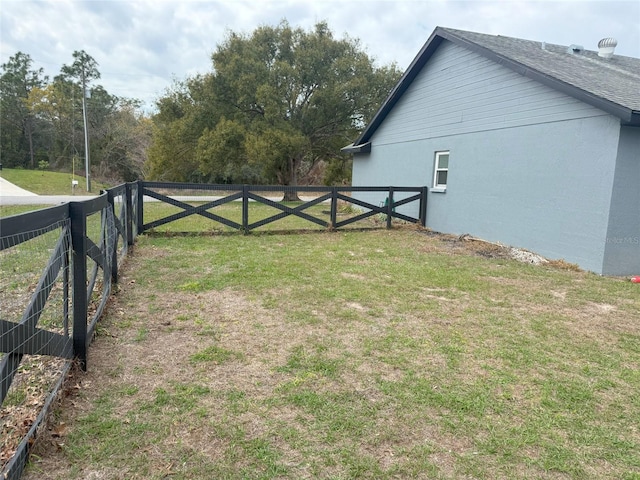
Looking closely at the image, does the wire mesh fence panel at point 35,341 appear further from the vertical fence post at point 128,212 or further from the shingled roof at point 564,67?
the shingled roof at point 564,67

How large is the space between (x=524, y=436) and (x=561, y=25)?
51.1 ft

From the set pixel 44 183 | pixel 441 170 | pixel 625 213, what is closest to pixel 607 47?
pixel 441 170

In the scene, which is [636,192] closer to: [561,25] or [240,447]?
[240,447]

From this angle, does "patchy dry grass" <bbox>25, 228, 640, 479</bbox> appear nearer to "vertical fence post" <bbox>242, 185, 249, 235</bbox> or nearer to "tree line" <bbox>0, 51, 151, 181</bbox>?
"vertical fence post" <bbox>242, 185, 249, 235</bbox>

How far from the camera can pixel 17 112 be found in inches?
1629

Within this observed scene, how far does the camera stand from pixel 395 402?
110 inches

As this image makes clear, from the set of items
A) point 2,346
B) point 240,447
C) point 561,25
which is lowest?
point 240,447

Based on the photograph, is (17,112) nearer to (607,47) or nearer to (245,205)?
(245,205)

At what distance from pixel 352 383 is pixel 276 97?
1832 centimetres

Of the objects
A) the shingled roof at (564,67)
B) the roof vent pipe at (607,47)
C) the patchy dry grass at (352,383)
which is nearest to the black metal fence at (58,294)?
the patchy dry grass at (352,383)

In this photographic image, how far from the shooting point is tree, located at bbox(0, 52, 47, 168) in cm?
4034

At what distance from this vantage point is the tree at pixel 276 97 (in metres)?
19.5

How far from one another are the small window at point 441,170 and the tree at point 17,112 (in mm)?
43829

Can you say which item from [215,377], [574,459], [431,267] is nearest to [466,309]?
[431,267]
